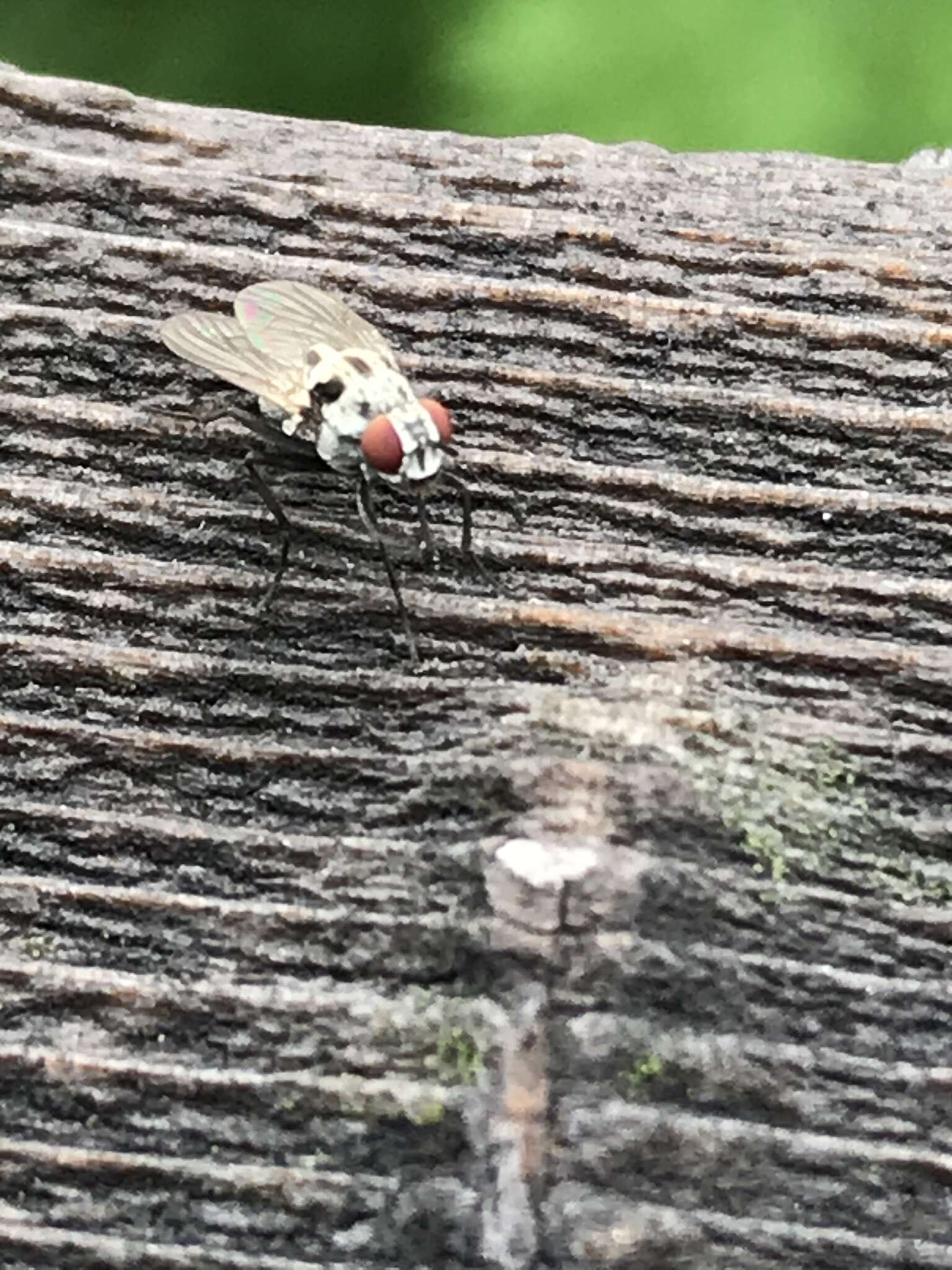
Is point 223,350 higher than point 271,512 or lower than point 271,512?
higher

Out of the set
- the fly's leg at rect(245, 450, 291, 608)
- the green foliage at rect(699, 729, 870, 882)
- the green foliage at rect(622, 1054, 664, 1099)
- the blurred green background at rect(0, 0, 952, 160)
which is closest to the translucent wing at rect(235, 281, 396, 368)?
the fly's leg at rect(245, 450, 291, 608)

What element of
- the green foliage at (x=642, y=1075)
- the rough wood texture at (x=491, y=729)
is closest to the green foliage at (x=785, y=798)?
the rough wood texture at (x=491, y=729)

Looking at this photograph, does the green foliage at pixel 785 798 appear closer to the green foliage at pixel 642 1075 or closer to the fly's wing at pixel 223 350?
the green foliage at pixel 642 1075

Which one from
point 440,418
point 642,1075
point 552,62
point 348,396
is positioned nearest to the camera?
point 642,1075

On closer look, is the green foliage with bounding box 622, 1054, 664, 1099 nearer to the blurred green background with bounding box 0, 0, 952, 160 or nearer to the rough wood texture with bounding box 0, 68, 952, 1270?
the rough wood texture with bounding box 0, 68, 952, 1270

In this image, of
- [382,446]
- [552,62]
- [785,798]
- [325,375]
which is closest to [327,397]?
[325,375]

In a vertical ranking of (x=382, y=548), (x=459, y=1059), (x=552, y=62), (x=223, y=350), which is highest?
(x=552, y=62)

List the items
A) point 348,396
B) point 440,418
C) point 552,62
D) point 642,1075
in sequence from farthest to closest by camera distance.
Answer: point 552,62 → point 348,396 → point 440,418 → point 642,1075

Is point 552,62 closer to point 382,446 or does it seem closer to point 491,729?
point 382,446

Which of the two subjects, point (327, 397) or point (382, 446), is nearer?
point (382, 446)

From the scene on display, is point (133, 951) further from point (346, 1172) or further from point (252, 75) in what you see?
point (252, 75)
